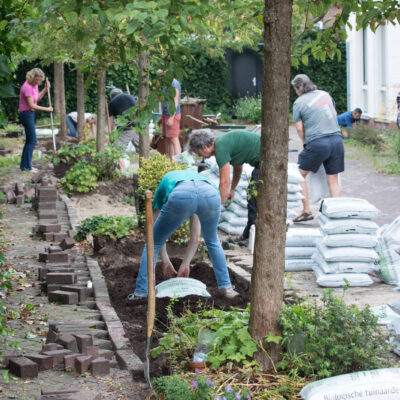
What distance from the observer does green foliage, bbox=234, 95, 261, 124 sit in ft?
87.8

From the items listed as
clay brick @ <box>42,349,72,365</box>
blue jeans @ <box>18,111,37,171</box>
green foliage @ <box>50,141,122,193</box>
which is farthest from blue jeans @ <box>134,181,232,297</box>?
blue jeans @ <box>18,111,37,171</box>

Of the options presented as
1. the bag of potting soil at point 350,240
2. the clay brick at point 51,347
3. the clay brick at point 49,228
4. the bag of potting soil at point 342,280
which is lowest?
the bag of potting soil at point 342,280

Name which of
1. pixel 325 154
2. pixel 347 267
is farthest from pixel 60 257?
pixel 325 154

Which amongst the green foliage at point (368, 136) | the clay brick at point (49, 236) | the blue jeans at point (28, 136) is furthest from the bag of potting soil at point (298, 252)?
the green foliage at point (368, 136)

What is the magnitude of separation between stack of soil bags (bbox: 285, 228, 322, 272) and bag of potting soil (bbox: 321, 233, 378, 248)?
55 cm

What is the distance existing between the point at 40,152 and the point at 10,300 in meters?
9.78

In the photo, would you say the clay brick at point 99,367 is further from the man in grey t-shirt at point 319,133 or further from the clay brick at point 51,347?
the man in grey t-shirt at point 319,133

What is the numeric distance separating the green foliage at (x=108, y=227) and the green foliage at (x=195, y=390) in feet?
14.6

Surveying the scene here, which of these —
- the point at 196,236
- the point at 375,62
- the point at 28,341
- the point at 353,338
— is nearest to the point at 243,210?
the point at 196,236

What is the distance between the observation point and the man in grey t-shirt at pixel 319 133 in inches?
380

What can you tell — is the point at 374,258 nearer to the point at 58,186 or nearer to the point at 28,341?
the point at 28,341

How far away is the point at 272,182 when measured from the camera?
13.7 ft

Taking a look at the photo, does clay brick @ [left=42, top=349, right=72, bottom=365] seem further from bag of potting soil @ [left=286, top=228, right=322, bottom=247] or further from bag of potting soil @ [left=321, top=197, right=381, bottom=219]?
bag of potting soil @ [left=286, top=228, right=322, bottom=247]

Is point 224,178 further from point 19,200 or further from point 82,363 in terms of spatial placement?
point 19,200
